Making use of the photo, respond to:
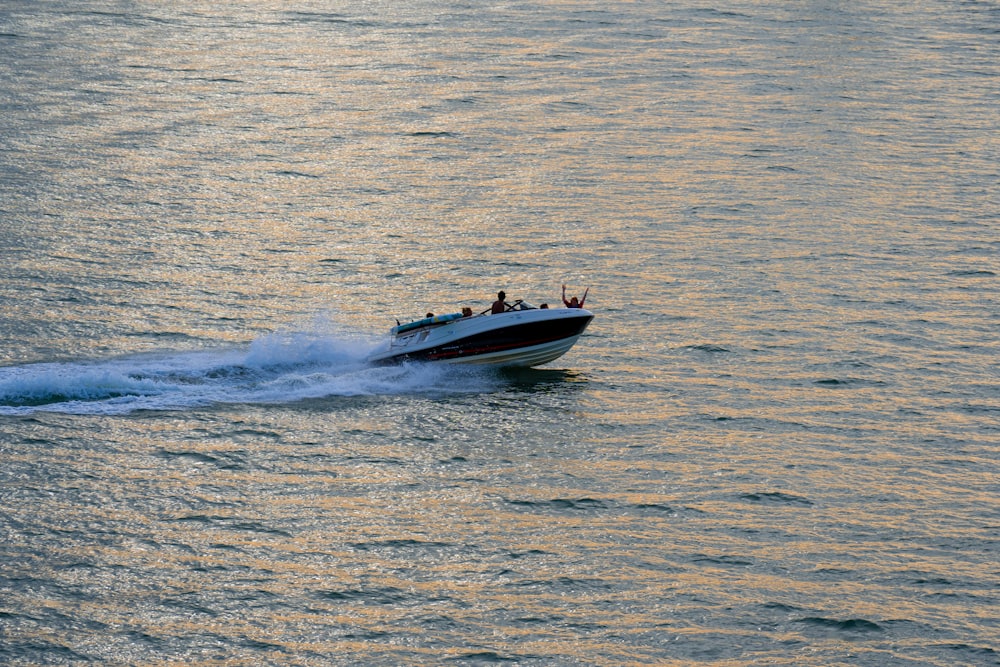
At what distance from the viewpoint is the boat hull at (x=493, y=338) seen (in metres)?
31.2

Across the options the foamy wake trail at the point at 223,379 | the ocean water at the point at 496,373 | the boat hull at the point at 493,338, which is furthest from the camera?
the boat hull at the point at 493,338

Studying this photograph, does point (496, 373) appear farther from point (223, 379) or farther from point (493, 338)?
point (223, 379)

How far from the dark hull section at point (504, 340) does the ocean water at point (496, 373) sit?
517 millimetres

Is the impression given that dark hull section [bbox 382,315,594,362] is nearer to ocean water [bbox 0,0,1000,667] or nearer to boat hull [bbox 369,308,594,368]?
boat hull [bbox 369,308,594,368]

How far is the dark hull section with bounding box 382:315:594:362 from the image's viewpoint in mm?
31266

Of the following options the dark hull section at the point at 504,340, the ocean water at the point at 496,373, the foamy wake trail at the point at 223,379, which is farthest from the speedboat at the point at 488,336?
the ocean water at the point at 496,373

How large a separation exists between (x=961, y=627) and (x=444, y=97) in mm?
38290

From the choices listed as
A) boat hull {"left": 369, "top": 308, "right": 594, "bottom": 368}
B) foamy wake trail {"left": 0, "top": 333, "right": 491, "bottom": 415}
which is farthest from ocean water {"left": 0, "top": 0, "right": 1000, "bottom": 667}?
boat hull {"left": 369, "top": 308, "right": 594, "bottom": 368}

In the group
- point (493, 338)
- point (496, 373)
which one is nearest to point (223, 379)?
point (493, 338)

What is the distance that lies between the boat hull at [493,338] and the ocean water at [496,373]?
0.51 m

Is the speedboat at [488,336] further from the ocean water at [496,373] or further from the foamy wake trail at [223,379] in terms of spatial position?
the ocean water at [496,373]

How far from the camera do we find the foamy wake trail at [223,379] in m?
28.9

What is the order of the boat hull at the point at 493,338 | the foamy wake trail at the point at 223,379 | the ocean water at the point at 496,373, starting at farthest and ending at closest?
the boat hull at the point at 493,338, the foamy wake trail at the point at 223,379, the ocean water at the point at 496,373

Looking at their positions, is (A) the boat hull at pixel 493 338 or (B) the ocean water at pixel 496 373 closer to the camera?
(B) the ocean water at pixel 496 373
